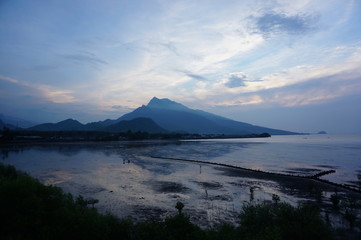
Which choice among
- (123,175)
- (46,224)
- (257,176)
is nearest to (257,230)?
(46,224)

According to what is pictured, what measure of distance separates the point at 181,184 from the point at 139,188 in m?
6.77

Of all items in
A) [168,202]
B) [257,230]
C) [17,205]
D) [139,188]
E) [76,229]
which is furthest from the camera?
[139,188]

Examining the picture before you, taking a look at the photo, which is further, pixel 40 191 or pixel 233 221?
pixel 233 221

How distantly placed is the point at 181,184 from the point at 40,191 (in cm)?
2325

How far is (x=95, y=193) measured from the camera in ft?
101

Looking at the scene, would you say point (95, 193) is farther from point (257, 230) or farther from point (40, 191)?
point (257, 230)

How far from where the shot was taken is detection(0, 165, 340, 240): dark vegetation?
12703mm

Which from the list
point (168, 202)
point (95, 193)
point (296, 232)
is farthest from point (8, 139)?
point (296, 232)

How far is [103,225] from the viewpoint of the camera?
46.1ft

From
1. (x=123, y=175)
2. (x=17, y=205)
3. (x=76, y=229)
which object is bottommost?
(x=123, y=175)

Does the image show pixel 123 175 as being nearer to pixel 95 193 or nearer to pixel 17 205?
pixel 95 193

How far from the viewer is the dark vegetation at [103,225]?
12.7m

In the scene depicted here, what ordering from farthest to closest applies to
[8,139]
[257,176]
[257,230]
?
[8,139]
[257,176]
[257,230]

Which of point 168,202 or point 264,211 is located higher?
point 264,211
